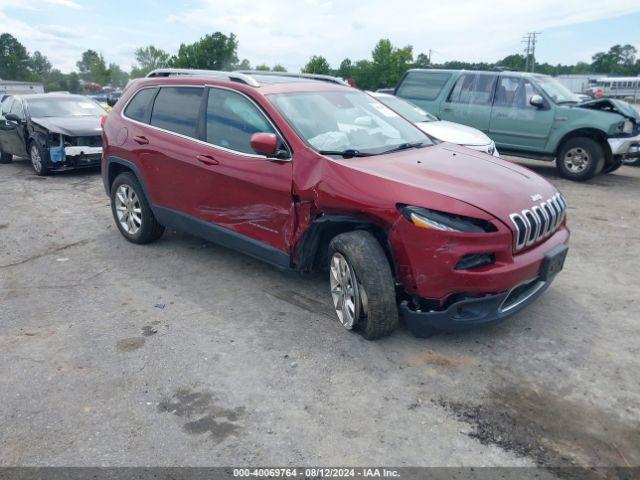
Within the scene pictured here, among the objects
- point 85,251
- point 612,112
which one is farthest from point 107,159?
point 612,112

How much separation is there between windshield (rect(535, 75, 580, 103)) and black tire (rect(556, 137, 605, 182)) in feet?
2.75

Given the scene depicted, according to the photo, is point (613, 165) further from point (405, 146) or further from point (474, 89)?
point (405, 146)

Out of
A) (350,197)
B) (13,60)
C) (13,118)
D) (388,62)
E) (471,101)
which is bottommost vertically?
(350,197)

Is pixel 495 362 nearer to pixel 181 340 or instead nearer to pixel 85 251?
pixel 181 340

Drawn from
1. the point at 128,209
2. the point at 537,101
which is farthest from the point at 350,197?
the point at 537,101

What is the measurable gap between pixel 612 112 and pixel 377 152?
22.5 feet

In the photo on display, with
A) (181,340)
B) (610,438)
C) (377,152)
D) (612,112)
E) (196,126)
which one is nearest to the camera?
(610,438)

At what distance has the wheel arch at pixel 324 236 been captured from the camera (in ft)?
12.1

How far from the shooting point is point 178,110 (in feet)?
16.6

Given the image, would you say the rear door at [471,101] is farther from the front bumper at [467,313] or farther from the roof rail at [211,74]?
the front bumper at [467,313]

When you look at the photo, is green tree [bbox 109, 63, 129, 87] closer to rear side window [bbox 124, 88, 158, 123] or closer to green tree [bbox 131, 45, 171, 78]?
green tree [bbox 131, 45, 171, 78]

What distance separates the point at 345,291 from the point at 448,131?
4832mm

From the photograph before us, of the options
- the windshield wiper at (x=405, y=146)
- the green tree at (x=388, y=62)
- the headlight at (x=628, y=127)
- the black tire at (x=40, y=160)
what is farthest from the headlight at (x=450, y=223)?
the green tree at (x=388, y=62)

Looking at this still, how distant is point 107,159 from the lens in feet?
19.4
